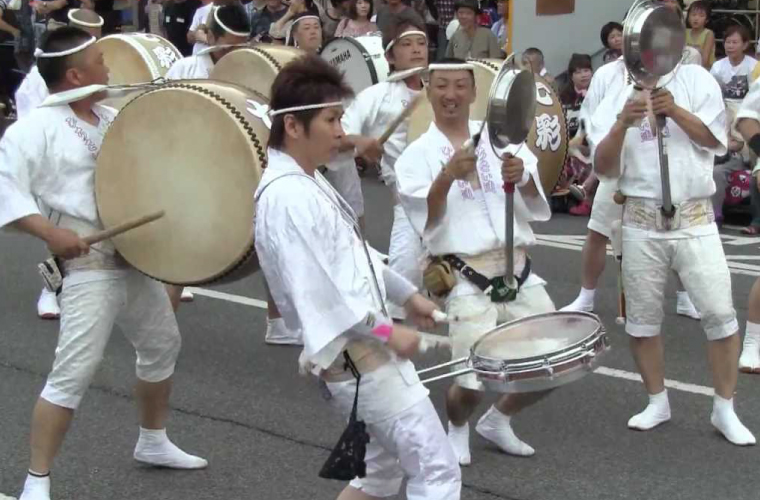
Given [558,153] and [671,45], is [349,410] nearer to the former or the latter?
[671,45]

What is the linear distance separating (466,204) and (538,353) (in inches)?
42.8

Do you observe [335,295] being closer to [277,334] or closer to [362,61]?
[277,334]

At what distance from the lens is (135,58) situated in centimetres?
835

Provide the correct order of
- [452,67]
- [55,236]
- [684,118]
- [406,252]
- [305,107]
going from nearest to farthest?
[305,107], [55,236], [452,67], [684,118], [406,252]

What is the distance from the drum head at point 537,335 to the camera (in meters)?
4.11

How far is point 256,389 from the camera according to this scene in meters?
6.37

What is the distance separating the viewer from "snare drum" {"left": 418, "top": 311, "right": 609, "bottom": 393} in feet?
13.1

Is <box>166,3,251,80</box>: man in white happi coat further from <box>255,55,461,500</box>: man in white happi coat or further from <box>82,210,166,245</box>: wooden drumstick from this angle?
<box>255,55,461,500</box>: man in white happi coat

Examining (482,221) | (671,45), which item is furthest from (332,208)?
(671,45)

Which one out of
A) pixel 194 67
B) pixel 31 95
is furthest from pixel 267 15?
pixel 31 95

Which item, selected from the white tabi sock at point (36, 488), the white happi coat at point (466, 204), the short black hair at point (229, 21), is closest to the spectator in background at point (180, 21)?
the short black hair at point (229, 21)

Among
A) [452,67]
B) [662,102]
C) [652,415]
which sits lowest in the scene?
[652,415]

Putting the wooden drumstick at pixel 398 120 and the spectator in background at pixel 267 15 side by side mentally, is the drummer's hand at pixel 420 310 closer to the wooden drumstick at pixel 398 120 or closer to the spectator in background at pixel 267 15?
the wooden drumstick at pixel 398 120

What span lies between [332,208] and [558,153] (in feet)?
11.5
